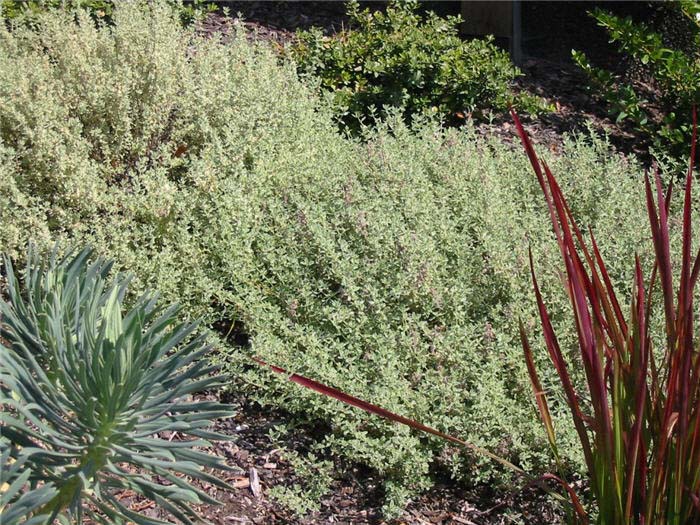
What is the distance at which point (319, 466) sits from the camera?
10.1ft

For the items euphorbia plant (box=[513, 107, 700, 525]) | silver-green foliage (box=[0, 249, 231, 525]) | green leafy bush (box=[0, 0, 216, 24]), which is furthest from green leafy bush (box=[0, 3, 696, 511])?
silver-green foliage (box=[0, 249, 231, 525])

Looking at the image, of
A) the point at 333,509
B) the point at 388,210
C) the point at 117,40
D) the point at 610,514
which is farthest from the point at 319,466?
the point at 117,40

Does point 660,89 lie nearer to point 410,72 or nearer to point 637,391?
point 410,72

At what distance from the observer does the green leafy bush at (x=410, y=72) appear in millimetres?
5562

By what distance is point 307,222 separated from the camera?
3.98 meters

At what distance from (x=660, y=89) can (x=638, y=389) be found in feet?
15.0

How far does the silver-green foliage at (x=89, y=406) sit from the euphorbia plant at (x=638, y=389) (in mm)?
927

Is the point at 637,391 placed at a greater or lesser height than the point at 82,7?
greater

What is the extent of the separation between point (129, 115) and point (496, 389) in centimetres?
252

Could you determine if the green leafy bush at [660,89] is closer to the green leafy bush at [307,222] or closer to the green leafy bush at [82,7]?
the green leafy bush at [307,222]

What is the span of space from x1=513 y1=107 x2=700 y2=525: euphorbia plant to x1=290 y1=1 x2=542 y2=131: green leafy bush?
336 cm

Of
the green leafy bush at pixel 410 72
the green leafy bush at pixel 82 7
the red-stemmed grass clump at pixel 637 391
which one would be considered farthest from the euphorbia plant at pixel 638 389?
the green leafy bush at pixel 82 7

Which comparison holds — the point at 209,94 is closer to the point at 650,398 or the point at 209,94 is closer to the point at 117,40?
the point at 117,40

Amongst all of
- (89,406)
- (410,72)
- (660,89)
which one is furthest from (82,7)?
(89,406)
